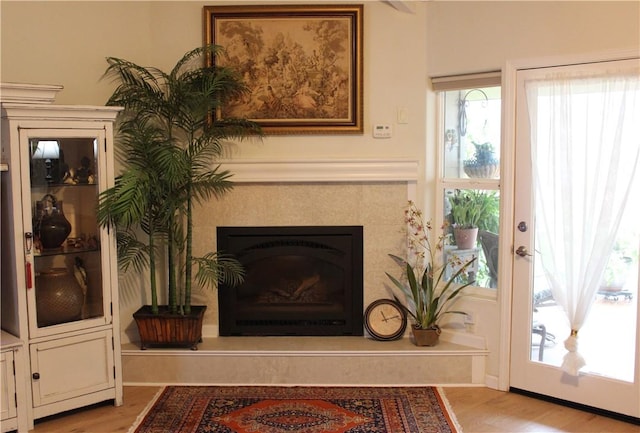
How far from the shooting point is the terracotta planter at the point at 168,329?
12.8 feet

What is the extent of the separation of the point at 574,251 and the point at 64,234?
109 inches

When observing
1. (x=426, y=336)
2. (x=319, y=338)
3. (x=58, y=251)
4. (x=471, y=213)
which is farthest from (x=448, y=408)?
(x=58, y=251)

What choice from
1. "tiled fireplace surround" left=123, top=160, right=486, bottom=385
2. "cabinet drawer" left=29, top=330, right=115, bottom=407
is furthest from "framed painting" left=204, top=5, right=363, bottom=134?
"cabinet drawer" left=29, top=330, right=115, bottom=407

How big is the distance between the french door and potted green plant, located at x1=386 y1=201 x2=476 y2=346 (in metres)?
0.45

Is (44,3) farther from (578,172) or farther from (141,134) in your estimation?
(578,172)

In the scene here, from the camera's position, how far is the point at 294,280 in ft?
14.3

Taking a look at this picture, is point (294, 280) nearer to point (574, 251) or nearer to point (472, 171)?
point (472, 171)

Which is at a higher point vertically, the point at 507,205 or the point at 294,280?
the point at 507,205

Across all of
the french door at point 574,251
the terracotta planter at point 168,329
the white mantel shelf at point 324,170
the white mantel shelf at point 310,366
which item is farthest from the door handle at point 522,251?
the terracotta planter at point 168,329

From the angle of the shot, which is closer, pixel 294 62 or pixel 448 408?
pixel 448 408

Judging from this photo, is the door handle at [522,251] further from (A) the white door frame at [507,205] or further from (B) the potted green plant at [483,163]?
(B) the potted green plant at [483,163]

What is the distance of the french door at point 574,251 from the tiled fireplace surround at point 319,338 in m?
0.42

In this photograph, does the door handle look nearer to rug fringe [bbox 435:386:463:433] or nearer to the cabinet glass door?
rug fringe [bbox 435:386:463:433]

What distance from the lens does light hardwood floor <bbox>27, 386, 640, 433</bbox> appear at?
3.33 m
